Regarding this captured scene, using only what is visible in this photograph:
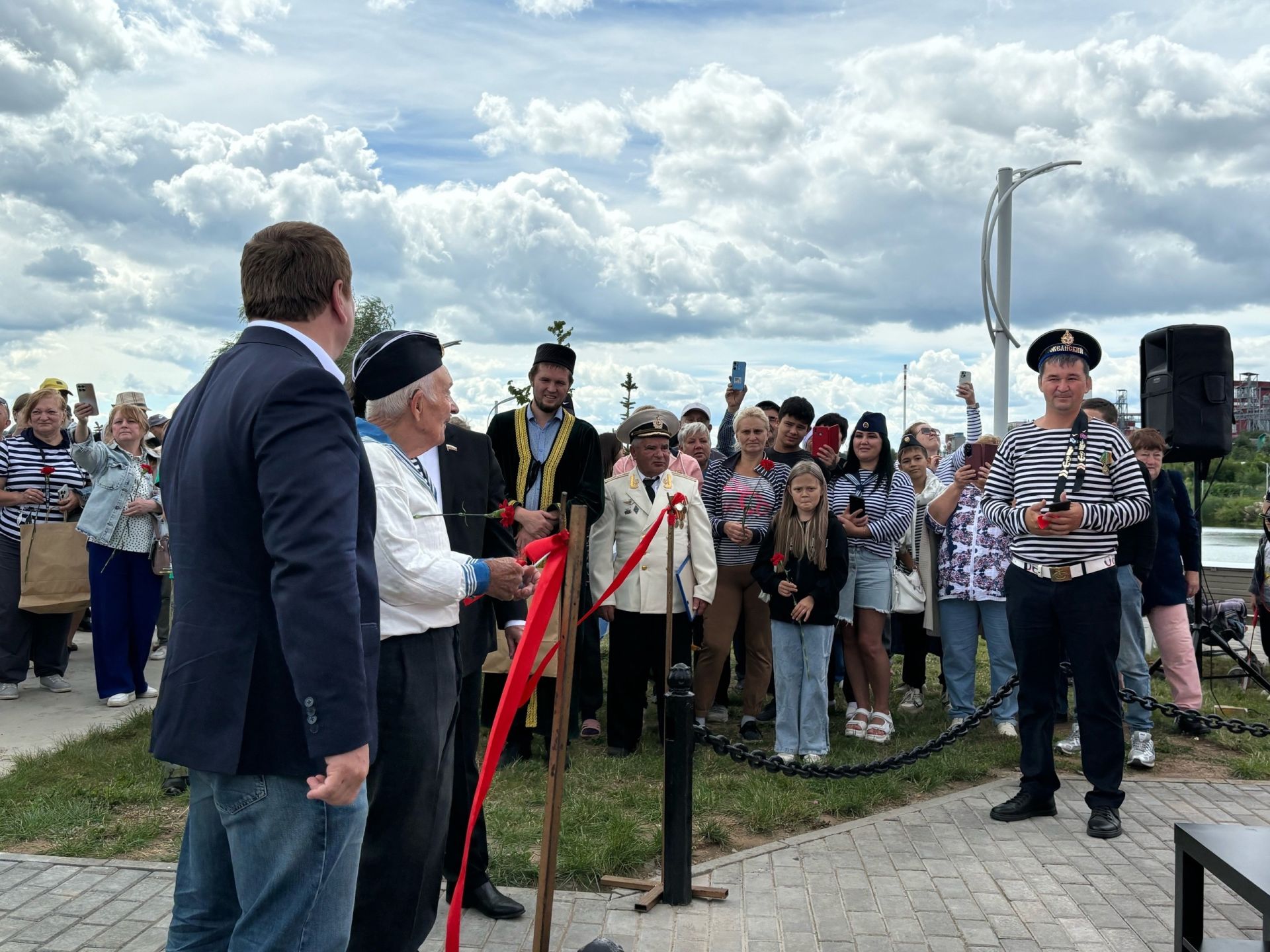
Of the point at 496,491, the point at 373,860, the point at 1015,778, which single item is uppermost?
the point at 496,491

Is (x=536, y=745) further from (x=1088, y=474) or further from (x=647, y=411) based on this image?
(x=1088, y=474)

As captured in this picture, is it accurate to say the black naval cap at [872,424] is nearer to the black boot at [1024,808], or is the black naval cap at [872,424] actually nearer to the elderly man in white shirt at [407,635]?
the black boot at [1024,808]

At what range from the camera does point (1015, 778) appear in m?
6.63

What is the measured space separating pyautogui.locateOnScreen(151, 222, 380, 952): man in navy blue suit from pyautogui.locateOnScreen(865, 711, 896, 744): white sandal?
218 inches

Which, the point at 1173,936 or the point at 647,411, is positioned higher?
the point at 647,411

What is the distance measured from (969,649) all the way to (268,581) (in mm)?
6335

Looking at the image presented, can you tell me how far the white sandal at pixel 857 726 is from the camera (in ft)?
24.7

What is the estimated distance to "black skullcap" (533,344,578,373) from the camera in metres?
6.87

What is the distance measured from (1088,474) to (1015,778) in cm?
210

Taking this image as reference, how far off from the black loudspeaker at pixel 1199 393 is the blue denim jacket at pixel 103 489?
26.8 ft

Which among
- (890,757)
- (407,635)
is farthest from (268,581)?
(890,757)

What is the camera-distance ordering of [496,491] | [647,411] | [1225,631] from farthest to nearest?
Answer: 1. [1225,631]
2. [647,411]
3. [496,491]

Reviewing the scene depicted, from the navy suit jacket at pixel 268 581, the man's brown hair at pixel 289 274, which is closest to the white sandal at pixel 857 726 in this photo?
the navy suit jacket at pixel 268 581

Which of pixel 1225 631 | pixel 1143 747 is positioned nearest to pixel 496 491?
pixel 1143 747
